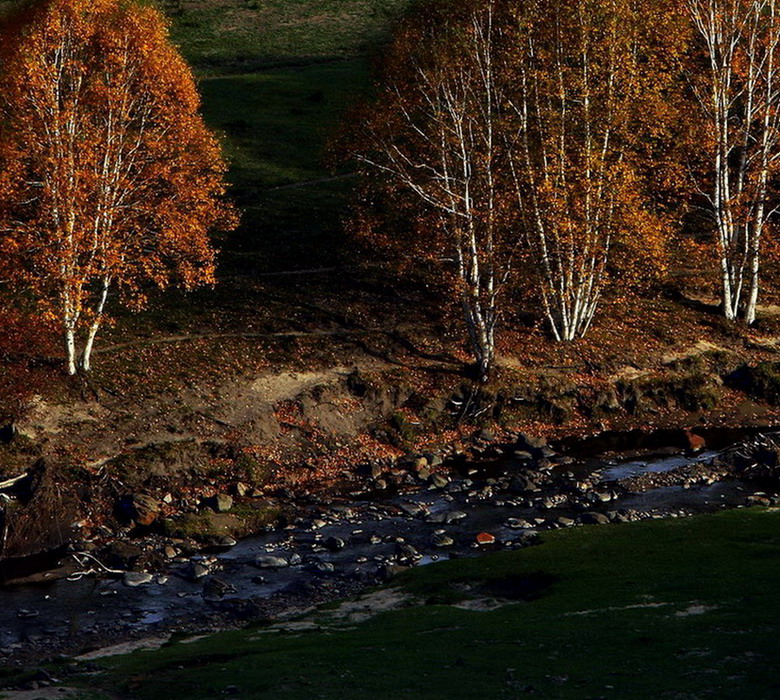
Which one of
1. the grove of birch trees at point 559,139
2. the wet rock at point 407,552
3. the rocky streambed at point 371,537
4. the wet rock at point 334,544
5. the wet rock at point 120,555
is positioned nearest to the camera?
the rocky streambed at point 371,537

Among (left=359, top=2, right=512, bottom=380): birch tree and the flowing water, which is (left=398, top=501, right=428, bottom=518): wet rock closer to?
the flowing water

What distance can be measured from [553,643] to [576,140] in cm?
4081

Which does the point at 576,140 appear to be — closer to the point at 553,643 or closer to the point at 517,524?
the point at 517,524

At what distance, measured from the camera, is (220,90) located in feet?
350

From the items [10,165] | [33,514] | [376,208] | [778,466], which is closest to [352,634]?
[33,514]

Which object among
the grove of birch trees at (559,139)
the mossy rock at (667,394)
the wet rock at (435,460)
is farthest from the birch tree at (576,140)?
the wet rock at (435,460)

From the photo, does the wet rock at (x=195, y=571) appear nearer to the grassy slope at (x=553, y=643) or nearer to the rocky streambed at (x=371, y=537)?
the rocky streambed at (x=371, y=537)

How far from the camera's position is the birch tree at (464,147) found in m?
53.1

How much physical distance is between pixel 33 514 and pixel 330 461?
14465mm

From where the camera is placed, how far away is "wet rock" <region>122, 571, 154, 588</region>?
3388cm

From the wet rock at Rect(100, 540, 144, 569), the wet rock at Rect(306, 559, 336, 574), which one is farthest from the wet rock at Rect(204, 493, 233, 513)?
the wet rock at Rect(306, 559, 336, 574)

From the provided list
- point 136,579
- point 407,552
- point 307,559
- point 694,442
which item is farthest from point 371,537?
point 694,442

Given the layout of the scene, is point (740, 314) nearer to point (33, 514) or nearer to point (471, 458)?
point (471, 458)

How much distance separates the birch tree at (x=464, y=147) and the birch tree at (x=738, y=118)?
1398 centimetres
